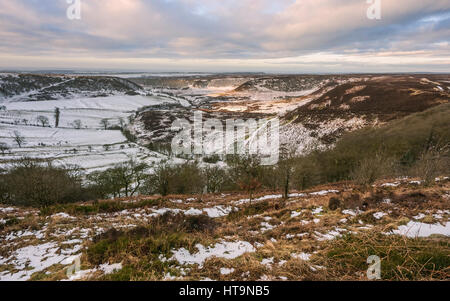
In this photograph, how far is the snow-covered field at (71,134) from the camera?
78.2 metres

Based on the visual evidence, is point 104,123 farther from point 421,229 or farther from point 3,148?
point 421,229

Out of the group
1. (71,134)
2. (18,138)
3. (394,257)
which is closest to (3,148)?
(18,138)

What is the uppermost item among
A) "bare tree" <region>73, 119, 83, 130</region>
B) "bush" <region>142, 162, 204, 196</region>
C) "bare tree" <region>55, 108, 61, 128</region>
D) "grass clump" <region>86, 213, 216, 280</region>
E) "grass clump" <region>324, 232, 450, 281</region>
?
"bare tree" <region>55, 108, 61, 128</region>

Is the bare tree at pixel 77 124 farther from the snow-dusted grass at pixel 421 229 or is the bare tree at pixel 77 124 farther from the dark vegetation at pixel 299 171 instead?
the snow-dusted grass at pixel 421 229

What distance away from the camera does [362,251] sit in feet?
15.3

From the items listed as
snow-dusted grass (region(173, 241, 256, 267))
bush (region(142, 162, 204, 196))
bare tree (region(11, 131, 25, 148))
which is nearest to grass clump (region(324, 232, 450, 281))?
snow-dusted grass (region(173, 241, 256, 267))

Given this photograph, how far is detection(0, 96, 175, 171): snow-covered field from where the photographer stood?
78188 millimetres

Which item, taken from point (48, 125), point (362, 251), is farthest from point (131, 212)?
point (48, 125)

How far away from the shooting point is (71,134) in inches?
4291

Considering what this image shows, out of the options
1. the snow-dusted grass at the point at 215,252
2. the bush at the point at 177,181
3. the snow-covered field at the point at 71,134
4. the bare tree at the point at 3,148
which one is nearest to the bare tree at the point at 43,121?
the snow-covered field at the point at 71,134

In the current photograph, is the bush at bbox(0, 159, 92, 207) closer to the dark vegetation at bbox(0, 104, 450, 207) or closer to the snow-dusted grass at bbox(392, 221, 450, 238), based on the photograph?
the dark vegetation at bbox(0, 104, 450, 207)

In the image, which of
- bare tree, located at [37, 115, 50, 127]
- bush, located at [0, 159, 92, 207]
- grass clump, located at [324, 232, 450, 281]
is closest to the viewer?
grass clump, located at [324, 232, 450, 281]
